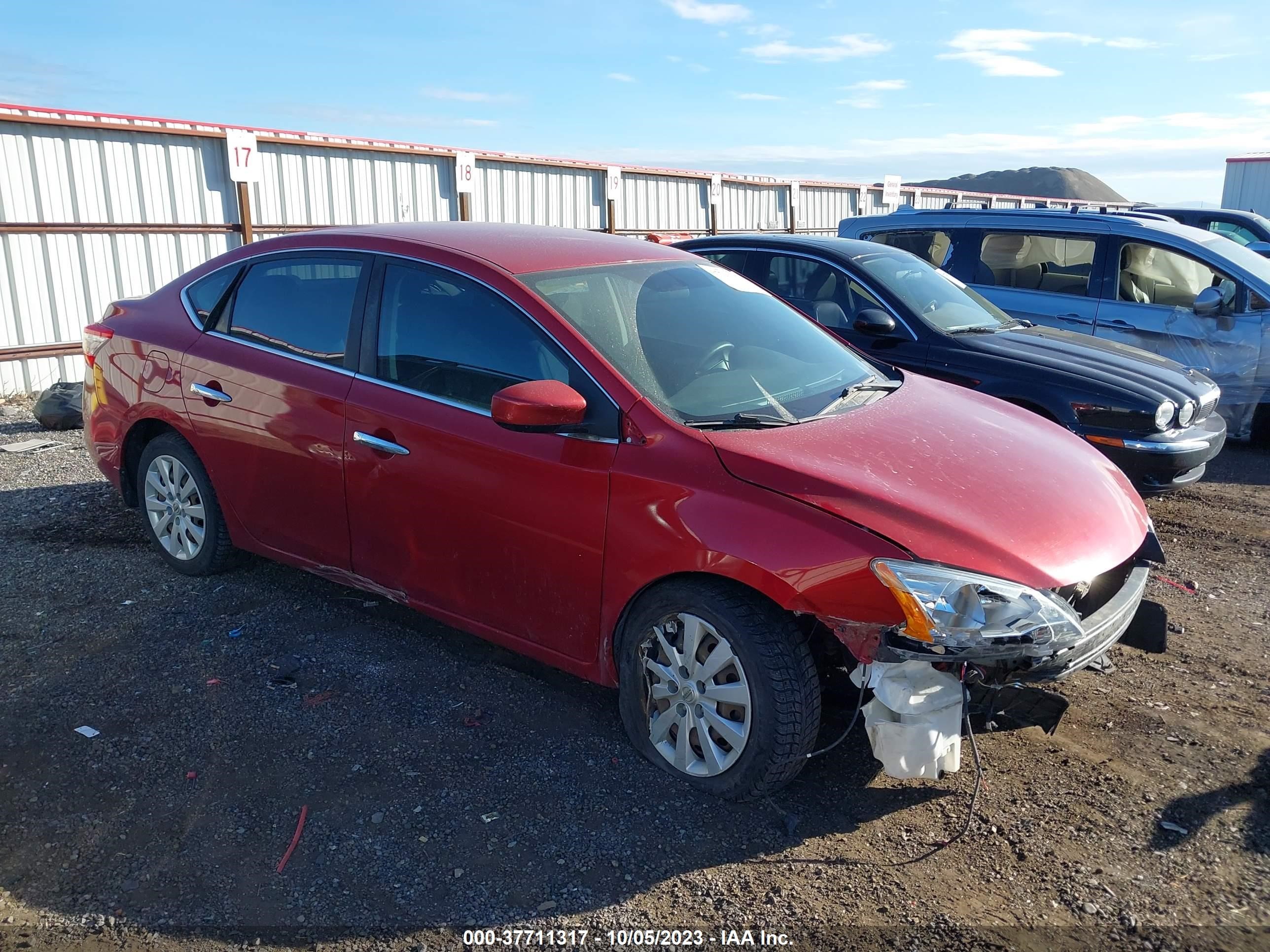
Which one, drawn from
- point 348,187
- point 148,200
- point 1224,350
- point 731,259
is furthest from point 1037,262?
point 148,200

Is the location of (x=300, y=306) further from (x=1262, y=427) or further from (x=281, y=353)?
(x=1262, y=427)

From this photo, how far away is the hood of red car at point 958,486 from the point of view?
2.97m

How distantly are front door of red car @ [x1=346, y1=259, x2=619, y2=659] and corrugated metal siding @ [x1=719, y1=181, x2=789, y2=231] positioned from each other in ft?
55.8

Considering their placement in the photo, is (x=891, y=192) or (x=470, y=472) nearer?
(x=470, y=472)

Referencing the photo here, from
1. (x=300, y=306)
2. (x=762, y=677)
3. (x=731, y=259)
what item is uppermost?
(x=731, y=259)

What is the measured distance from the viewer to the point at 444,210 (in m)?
14.6

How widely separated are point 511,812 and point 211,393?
8.45 feet

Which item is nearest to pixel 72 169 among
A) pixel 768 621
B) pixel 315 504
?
pixel 315 504

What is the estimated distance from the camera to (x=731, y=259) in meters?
7.43

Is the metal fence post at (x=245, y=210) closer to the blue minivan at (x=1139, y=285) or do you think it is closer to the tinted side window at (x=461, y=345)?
the blue minivan at (x=1139, y=285)

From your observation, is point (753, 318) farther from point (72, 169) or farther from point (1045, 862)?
point (72, 169)

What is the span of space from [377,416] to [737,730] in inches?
73.6

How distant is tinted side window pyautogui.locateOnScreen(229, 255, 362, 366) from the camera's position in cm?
418

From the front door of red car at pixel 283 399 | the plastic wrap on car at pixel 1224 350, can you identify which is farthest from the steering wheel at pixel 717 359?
the plastic wrap on car at pixel 1224 350
